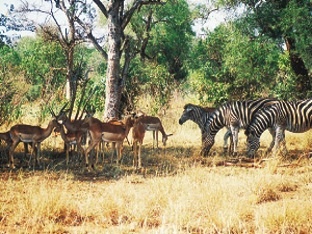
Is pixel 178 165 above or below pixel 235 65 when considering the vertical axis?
below

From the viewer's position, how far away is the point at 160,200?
6.60 m

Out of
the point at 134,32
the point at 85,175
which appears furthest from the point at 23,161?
the point at 134,32

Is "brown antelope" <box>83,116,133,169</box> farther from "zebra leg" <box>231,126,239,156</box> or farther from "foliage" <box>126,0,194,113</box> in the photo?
"foliage" <box>126,0,194,113</box>

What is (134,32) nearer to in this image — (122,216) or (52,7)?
(52,7)

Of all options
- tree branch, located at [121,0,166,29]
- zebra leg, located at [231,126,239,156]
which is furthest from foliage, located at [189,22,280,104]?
zebra leg, located at [231,126,239,156]

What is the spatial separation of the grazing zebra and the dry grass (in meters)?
0.89

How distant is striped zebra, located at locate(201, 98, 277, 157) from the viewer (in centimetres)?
1159

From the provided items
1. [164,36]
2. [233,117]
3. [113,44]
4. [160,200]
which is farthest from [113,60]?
[164,36]

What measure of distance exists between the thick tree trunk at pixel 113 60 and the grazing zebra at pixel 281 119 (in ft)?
14.8

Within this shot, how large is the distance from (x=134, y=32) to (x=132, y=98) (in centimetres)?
1393

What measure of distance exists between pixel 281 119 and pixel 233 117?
1390 mm

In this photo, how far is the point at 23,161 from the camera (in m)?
10.3

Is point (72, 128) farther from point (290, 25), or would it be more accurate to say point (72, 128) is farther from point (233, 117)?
point (290, 25)

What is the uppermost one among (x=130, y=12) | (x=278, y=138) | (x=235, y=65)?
(x=130, y=12)
